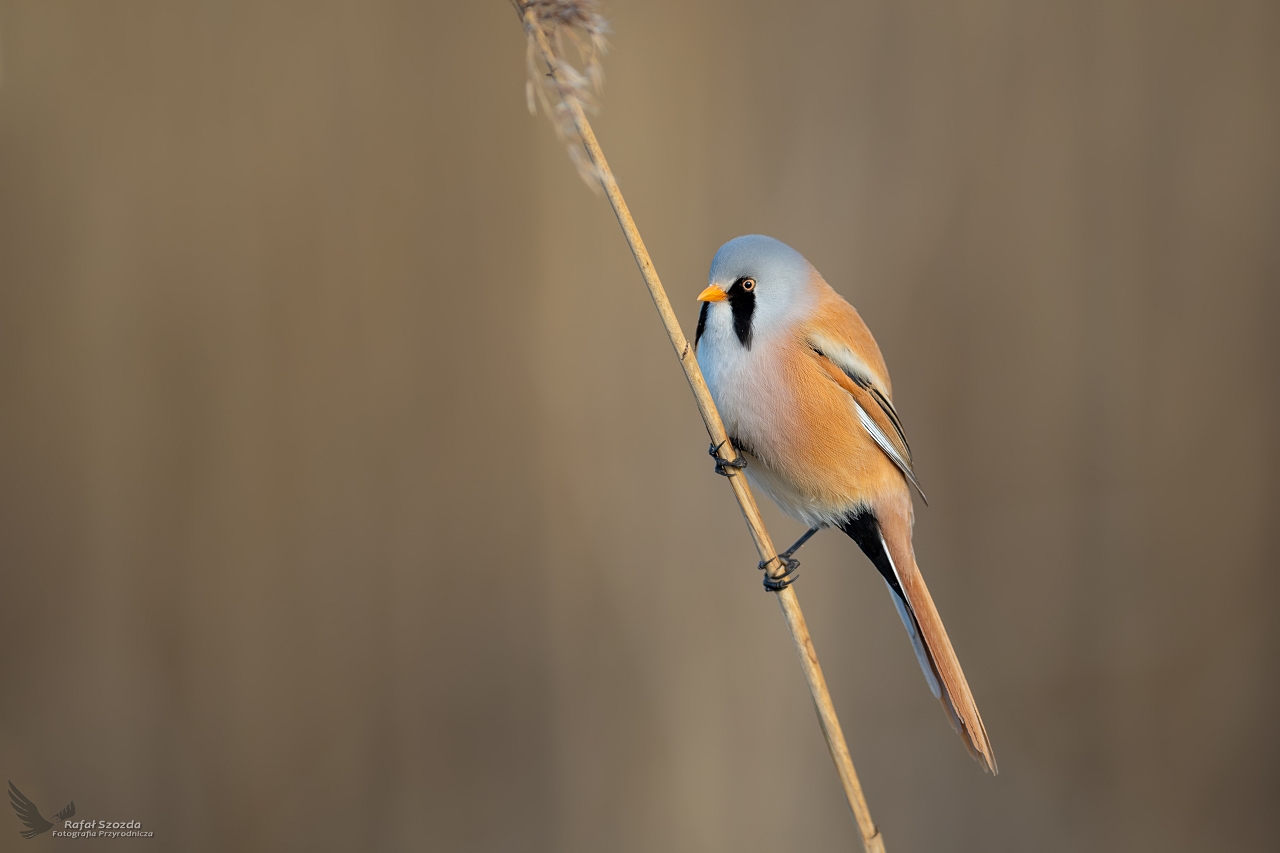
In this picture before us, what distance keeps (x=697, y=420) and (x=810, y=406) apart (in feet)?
1.52

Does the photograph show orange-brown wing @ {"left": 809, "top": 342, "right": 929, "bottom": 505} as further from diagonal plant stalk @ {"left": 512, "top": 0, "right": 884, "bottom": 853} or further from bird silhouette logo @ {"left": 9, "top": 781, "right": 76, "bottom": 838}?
bird silhouette logo @ {"left": 9, "top": 781, "right": 76, "bottom": 838}

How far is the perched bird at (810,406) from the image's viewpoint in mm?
887

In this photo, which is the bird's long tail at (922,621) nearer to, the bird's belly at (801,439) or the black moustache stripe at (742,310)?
the bird's belly at (801,439)

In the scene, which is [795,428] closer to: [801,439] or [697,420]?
[801,439]

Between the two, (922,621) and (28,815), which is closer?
(922,621)

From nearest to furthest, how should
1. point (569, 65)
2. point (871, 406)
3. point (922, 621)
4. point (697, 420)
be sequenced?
1. point (569, 65)
2. point (922, 621)
3. point (871, 406)
4. point (697, 420)

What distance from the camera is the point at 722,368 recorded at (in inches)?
36.1

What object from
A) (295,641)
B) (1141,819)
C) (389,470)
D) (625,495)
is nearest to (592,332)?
(625,495)

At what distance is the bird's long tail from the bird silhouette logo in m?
0.98

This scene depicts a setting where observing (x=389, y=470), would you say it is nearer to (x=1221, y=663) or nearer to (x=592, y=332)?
(x=592, y=332)

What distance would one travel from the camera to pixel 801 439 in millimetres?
936

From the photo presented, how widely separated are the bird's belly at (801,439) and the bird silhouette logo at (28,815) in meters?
0.91

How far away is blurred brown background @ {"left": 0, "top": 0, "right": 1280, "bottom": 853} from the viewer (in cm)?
125

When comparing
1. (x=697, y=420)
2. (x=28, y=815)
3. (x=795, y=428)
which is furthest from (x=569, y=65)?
(x=28, y=815)
